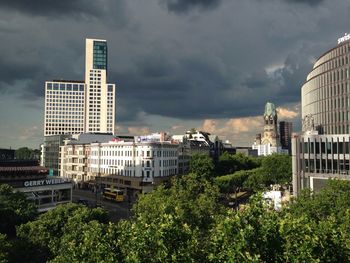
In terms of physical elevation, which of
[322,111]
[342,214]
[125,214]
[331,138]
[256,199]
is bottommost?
[125,214]

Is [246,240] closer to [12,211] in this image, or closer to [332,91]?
[12,211]

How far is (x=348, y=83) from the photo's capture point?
108m

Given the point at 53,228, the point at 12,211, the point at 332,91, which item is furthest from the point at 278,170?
the point at 53,228

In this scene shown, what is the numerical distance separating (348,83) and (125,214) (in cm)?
7550

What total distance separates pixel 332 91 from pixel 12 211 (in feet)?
321

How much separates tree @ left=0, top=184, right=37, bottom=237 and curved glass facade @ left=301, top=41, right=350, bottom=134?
92363mm

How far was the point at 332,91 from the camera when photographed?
114m

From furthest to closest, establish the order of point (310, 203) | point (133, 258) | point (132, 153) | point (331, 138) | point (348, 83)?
point (132, 153)
point (348, 83)
point (331, 138)
point (310, 203)
point (133, 258)

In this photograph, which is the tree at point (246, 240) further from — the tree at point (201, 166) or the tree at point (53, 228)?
the tree at point (201, 166)

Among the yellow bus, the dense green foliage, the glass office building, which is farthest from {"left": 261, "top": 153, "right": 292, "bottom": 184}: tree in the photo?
the yellow bus

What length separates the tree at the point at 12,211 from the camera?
57688mm

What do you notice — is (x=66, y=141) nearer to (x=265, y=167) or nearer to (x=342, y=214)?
(x=265, y=167)

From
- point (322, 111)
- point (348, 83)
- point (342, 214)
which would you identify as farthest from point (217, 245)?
point (322, 111)

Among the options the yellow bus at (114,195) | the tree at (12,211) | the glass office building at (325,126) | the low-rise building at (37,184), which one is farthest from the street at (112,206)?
the glass office building at (325,126)
